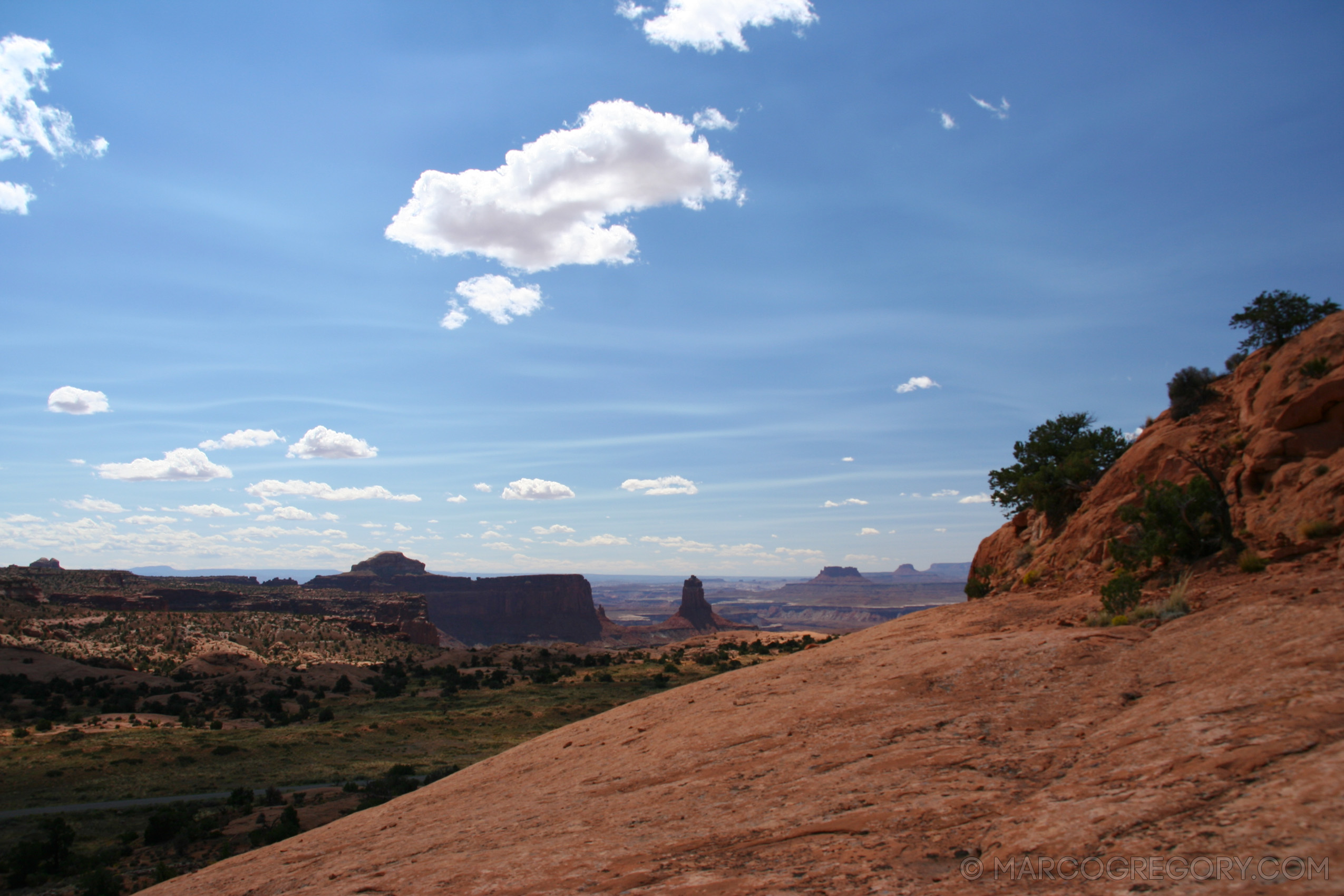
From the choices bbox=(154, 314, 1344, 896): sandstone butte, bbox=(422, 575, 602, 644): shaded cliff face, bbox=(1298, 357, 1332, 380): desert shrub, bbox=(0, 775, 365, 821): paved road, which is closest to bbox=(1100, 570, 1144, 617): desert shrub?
bbox=(154, 314, 1344, 896): sandstone butte

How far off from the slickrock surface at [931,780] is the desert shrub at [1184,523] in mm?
1649

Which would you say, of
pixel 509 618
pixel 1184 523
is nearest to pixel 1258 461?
pixel 1184 523

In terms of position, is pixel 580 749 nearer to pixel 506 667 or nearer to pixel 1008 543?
pixel 1008 543

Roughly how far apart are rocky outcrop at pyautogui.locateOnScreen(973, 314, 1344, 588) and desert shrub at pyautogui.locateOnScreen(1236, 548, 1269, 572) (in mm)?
317

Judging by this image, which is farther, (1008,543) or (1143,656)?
(1008,543)

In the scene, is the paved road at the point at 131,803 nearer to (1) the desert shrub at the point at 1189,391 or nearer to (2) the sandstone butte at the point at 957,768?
(2) the sandstone butte at the point at 957,768

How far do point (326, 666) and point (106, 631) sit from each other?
2804 cm

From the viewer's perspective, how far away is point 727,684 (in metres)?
14.9

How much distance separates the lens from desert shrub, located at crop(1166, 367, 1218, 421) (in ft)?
72.5

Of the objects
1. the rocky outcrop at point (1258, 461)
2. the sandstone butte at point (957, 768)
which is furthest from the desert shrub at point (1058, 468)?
the sandstone butte at point (957, 768)

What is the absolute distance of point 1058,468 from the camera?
90.7 feet

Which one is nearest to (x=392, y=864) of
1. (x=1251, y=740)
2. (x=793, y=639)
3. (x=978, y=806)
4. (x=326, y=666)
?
(x=978, y=806)

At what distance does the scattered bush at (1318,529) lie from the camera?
12.8 m

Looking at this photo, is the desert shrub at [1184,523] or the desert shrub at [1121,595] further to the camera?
the desert shrub at [1184,523]
